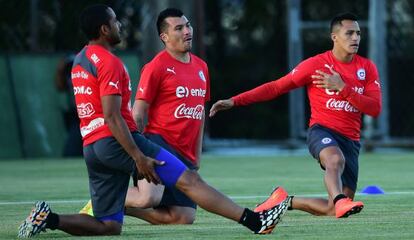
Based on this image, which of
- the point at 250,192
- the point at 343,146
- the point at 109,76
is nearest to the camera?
the point at 109,76

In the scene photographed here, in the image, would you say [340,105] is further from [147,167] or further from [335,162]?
[147,167]

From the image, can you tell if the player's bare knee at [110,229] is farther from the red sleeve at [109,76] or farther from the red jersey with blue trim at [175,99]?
the red jersey with blue trim at [175,99]

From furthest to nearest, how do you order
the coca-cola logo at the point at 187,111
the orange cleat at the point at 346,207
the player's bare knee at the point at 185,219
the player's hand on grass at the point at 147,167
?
the coca-cola logo at the point at 187,111 < the player's bare knee at the point at 185,219 < the orange cleat at the point at 346,207 < the player's hand on grass at the point at 147,167

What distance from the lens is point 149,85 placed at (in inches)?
460

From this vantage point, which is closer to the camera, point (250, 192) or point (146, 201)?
point (146, 201)

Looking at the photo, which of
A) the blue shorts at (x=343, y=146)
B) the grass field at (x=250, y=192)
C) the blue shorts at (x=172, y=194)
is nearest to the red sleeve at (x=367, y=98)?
the blue shorts at (x=343, y=146)

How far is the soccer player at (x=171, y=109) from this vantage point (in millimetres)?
11672

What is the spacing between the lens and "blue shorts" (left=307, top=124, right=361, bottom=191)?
1233 centimetres

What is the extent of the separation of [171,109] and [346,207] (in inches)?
74.8

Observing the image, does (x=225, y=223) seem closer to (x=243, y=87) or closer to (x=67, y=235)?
(x=67, y=235)

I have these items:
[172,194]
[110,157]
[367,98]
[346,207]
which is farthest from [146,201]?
[367,98]

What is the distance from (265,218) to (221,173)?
9659mm

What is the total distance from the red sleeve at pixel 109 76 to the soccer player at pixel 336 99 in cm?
223

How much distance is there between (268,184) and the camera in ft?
55.6
